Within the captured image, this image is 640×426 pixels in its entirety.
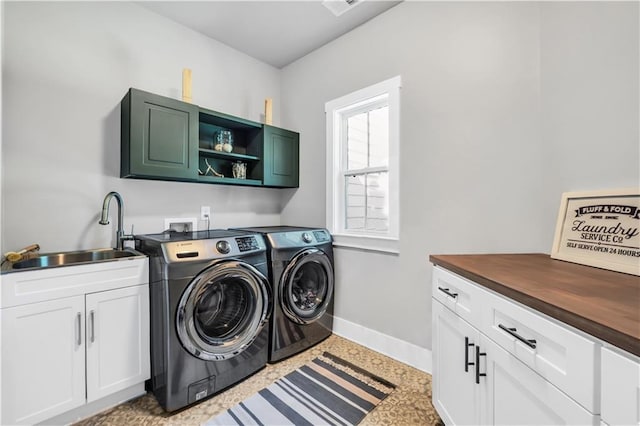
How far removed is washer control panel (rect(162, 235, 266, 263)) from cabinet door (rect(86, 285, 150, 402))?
1.15 feet

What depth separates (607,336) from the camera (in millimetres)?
614

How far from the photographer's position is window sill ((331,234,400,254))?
7.16 feet

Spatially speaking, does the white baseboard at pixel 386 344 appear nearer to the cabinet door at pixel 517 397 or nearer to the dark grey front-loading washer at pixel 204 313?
the dark grey front-loading washer at pixel 204 313

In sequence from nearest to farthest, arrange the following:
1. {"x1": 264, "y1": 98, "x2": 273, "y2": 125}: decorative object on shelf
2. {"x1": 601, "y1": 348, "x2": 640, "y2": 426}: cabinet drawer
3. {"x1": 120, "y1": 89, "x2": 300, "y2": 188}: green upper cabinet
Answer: {"x1": 601, "y1": 348, "x2": 640, "y2": 426}: cabinet drawer, {"x1": 120, "y1": 89, "x2": 300, "y2": 188}: green upper cabinet, {"x1": 264, "y1": 98, "x2": 273, "y2": 125}: decorative object on shelf

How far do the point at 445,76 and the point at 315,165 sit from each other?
4.51 ft

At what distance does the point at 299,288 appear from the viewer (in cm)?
239

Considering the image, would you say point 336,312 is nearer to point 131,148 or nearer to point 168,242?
point 168,242

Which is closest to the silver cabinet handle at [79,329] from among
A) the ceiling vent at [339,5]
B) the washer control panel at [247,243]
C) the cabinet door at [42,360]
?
the cabinet door at [42,360]

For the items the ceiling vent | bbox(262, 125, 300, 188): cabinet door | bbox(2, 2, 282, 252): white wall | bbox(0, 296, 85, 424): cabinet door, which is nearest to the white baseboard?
bbox(262, 125, 300, 188): cabinet door

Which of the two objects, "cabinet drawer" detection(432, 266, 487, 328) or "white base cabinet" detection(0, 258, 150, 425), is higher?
"cabinet drawer" detection(432, 266, 487, 328)

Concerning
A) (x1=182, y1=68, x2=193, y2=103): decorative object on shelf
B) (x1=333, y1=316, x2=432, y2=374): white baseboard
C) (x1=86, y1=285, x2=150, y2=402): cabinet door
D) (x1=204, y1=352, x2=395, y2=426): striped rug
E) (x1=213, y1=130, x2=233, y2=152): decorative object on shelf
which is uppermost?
(x1=182, y1=68, x2=193, y2=103): decorative object on shelf


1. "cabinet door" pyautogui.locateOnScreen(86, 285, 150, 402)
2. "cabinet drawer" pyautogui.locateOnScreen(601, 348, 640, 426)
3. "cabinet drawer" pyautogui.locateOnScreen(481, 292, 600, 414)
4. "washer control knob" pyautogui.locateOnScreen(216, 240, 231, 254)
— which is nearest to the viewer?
"cabinet drawer" pyautogui.locateOnScreen(601, 348, 640, 426)

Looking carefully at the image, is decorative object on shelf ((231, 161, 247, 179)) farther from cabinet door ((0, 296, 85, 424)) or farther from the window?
cabinet door ((0, 296, 85, 424))

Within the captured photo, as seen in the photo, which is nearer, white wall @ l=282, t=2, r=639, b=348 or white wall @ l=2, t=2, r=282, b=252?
white wall @ l=282, t=2, r=639, b=348
